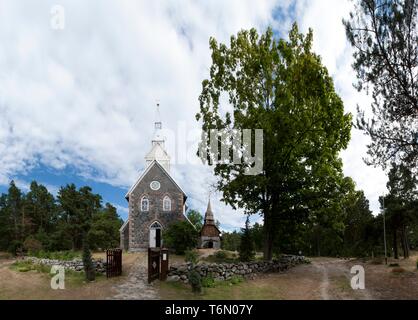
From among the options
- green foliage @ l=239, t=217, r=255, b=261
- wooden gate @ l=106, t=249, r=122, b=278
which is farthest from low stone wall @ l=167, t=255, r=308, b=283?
wooden gate @ l=106, t=249, r=122, b=278

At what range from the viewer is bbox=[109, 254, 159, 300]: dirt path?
1527 centimetres

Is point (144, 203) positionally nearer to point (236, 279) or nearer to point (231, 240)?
point (236, 279)

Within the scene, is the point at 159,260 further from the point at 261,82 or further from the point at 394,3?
the point at 394,3

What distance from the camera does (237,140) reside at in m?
24.8

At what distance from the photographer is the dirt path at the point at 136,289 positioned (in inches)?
601

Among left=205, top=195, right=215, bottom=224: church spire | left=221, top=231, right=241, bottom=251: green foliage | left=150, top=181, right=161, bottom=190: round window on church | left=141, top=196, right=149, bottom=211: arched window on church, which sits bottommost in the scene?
left=221, top=231, right=241, bottom=251: green foliage

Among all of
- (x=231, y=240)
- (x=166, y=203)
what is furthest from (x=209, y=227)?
(x=231, y=240)

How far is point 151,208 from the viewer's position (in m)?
36.0

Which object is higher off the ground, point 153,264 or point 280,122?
point 280,122

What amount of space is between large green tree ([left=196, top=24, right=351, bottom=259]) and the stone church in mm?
11786

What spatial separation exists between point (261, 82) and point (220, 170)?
22.2 feet

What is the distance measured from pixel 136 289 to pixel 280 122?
1340cm

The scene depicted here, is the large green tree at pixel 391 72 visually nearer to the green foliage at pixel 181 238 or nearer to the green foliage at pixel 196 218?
the green foliage at pixel 181 238

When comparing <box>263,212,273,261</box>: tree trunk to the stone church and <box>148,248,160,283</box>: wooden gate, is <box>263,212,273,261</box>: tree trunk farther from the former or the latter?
the stone church
